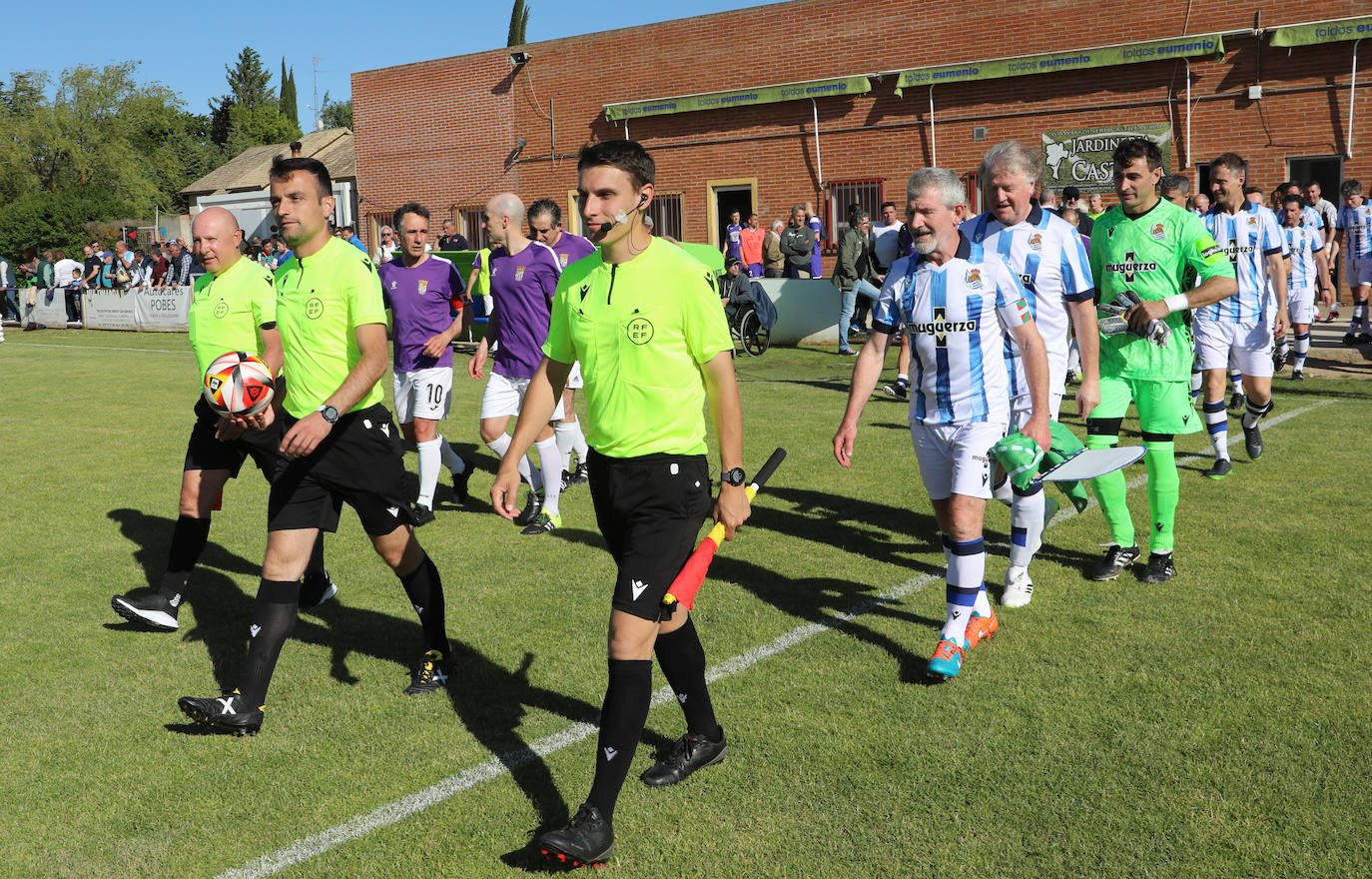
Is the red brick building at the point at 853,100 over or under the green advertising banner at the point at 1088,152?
over

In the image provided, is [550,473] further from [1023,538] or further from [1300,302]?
[1300,302]

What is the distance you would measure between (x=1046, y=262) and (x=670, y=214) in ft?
75.8

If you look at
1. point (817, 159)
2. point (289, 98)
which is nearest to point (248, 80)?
point (289, 98)

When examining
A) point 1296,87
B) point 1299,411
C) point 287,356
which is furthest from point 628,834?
point 1296,87

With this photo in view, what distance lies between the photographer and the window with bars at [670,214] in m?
28.0

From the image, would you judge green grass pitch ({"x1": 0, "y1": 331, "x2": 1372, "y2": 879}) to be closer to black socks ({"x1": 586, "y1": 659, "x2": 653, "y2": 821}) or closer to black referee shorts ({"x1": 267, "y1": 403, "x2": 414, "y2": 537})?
black socks ({"x1": 586, "y1": 659, "x2": 653, "y2": 821})

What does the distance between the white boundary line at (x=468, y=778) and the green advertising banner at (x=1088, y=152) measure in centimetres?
1852

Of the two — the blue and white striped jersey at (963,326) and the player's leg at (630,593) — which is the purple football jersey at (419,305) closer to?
the blue and white striped jersey at (963,326)

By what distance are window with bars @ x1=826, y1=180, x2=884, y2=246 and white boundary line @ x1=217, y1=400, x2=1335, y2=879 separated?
2021 cm

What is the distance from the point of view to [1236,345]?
916cm

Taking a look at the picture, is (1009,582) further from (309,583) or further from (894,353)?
(894,353)

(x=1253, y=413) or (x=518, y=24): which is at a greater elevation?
(x=518, y=24)

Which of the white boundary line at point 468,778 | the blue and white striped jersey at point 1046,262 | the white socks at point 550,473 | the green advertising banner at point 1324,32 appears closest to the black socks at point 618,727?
the white boundary line at point 468,778

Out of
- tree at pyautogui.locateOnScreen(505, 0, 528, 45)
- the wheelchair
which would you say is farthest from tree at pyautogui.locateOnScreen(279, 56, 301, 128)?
the wheelchair
